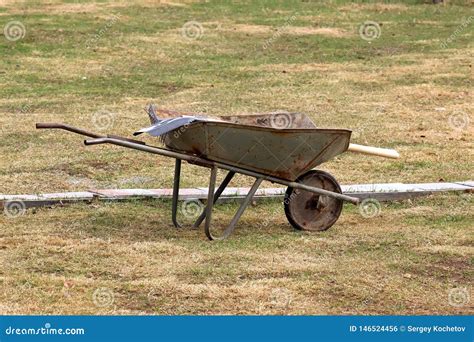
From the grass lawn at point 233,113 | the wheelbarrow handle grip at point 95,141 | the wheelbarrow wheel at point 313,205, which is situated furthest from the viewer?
the wheelbarrow wheel at point 313,205

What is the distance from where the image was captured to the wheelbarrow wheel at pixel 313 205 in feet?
27.9

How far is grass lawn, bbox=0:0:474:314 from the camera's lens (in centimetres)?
706

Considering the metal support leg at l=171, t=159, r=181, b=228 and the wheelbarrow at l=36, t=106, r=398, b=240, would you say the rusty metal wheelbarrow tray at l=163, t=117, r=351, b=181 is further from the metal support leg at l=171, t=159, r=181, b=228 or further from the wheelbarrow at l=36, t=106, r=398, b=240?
the metal support leg at l=171, t=159, r=181, b=228

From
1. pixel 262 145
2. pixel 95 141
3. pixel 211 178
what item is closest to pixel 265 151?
pixel 262 145

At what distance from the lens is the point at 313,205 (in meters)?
8.58

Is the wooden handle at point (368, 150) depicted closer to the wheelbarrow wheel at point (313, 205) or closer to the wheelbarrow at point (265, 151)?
the wheelbarrow at point (265, 151)

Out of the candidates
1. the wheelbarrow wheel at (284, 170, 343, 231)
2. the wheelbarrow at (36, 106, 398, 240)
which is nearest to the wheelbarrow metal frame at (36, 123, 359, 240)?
the wheelbarrow at (36, 106, 398, 240)

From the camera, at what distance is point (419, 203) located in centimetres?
960

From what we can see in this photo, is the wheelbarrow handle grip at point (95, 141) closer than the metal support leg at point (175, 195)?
Yes

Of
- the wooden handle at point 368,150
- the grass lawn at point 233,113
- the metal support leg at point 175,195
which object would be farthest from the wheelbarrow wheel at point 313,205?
the metal support leg at point 175,195

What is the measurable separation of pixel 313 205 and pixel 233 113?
18.3 ft

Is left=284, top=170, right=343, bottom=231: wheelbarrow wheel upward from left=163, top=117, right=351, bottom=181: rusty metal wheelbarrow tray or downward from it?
downward

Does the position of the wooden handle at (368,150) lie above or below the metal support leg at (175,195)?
above

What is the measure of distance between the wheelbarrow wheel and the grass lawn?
0.36ft
